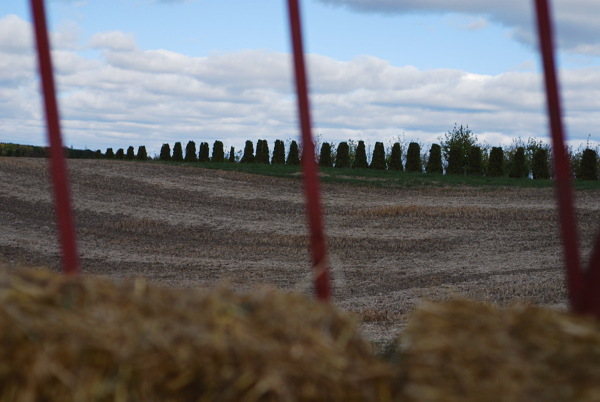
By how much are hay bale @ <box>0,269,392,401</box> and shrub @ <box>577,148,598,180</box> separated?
2584cm

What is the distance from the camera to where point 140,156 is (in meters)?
31.6

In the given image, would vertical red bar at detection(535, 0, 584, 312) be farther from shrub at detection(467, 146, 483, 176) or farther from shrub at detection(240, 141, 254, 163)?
shrub at detection(240, 141, 254, 163)

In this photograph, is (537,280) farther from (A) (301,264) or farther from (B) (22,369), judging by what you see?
(B) (22,369)

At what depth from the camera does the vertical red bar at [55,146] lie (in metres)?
2.25

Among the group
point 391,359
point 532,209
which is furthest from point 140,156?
point 391,359

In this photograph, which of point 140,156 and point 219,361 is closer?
point 219,361

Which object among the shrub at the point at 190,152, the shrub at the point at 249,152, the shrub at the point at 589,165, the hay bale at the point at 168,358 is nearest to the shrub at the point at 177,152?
the shrub at the point at 190,152

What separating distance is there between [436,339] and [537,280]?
8115 mm

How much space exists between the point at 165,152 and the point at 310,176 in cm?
3067

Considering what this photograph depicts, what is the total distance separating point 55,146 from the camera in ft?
7.53

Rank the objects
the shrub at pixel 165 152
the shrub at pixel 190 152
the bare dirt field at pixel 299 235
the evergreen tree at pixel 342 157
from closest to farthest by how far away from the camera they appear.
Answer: the bare dirt field at pixel 299 235 < the evergreen tree at pixel 342 157 < the shrub at pixel 190 152 < the shrub at pixel 165 152

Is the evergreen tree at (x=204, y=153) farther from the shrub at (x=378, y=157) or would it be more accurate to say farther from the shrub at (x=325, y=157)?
the shrub at (x=378, y=157)

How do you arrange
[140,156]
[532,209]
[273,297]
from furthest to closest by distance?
[140,156] < [532,209] < [273,297]

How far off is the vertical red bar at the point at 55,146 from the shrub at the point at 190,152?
28301mm
